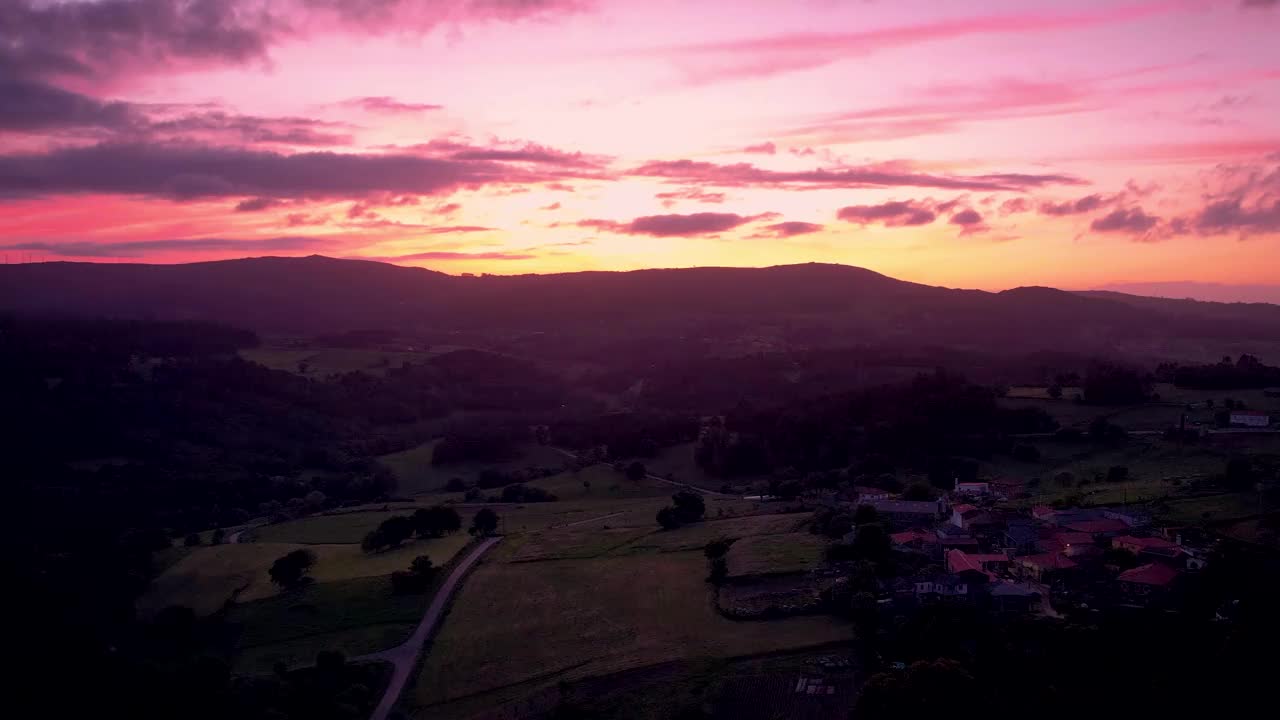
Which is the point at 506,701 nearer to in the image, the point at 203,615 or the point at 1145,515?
the point at 203,615

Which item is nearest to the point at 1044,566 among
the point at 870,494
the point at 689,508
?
the point at 870,494

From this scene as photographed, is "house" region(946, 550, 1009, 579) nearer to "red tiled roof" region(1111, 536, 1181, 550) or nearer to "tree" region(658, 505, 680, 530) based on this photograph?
"red tiled roof" region(1111, 536, 1181, 550)

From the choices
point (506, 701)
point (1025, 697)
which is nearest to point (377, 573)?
point (506, 701)

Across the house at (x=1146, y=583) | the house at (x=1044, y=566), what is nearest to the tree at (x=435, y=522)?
the house at (x=1044, y=566)

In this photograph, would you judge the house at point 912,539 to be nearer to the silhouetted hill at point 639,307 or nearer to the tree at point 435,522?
the tree at point 435,522

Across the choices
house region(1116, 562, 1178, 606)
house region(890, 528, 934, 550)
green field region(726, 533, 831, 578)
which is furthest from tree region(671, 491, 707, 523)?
house region(1116, 562, 1178, 606)

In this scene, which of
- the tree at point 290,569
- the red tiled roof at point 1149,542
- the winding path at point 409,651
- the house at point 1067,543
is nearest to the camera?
the winding path at point 409,651
